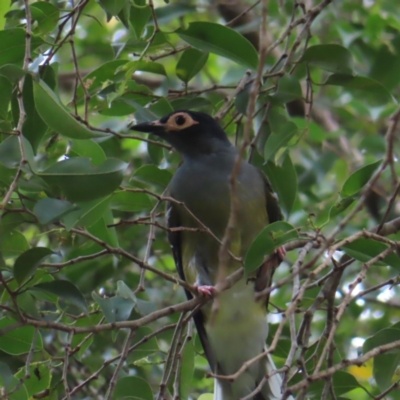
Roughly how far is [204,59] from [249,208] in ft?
2.59

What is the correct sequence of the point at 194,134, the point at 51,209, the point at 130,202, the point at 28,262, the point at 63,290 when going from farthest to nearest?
the point at 194,134 → the point at 130,202 → the point at 63,290 → the point at 28,262 → the point at 51,209

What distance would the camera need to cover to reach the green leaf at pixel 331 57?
133 inches

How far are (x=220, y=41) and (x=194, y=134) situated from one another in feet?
3.30

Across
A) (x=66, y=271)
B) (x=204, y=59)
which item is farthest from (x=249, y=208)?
(x=66, y=271)

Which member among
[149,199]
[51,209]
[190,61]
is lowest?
[149,199]

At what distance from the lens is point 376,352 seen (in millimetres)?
2465

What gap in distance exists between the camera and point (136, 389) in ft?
9.86

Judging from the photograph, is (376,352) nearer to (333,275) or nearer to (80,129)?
(333,275)

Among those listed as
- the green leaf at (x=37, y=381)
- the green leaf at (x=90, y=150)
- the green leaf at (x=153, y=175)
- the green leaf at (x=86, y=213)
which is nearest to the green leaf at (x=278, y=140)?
the green leaf at (x=153, y=175)

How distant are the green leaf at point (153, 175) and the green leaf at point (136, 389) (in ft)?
3.15

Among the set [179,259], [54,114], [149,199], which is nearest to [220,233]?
[179,259]

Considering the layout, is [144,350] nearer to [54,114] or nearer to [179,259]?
[179,259]

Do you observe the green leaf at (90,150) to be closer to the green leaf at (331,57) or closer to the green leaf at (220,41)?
the green leaf at (220,41)

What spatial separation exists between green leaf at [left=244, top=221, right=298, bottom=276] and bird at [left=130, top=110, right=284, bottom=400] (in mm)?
974
